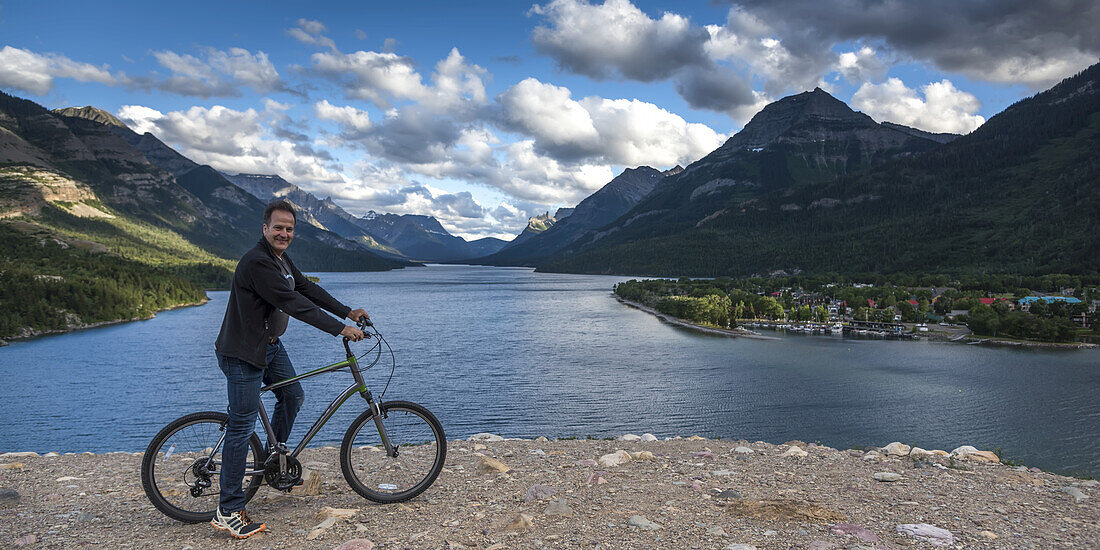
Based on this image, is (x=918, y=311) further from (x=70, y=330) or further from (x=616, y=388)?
(x=70, y=330)

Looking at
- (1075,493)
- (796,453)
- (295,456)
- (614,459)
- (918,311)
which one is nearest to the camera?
(295,456)

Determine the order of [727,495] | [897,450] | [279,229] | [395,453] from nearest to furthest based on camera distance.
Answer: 1. [279,229]
2. [395,453]
3. [727,495]
4. [897,450]

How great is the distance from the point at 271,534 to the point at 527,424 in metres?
36.6

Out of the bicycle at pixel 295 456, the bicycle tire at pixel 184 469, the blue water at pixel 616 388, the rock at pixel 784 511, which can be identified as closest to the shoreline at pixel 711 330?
the blue water at pixel 616 388

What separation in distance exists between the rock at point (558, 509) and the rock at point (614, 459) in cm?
294

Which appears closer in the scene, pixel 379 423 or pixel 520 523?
pixel 520 523

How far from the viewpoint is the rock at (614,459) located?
10.7 metres

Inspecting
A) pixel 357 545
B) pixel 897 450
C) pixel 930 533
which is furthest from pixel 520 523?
pixel 897 450

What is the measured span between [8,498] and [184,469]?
118 inches

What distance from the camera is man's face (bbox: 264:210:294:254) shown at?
22.3ft

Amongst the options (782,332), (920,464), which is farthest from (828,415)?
(782,332)

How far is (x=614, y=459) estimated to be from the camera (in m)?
10.8

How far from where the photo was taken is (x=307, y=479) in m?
8.41

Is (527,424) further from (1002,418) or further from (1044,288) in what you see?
(1044,288)
